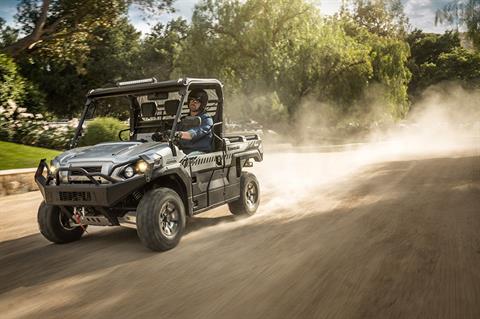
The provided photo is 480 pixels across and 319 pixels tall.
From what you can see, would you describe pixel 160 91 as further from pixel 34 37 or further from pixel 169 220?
pixel 34 37

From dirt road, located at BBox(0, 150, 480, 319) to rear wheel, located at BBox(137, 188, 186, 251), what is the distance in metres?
0.17

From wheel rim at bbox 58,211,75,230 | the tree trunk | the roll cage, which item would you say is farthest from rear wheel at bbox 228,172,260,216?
the tree trunk

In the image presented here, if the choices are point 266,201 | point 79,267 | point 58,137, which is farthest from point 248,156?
point 58,137

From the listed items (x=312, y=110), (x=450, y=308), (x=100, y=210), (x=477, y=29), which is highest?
(x=477, y=29)

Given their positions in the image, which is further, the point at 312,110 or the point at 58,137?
the point at 312,110

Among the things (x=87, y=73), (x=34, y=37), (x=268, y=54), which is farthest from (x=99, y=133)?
(x=87, y=73)

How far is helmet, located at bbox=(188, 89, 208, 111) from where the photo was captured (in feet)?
22.4

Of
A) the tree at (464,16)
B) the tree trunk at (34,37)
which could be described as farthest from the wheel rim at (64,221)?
the tree at (464,16)

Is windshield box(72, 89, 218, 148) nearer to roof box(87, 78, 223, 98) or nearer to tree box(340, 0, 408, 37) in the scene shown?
roof box(87, 78, 223, 98)

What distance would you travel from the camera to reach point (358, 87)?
92.2 ft

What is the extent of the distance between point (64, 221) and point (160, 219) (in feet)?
5.21

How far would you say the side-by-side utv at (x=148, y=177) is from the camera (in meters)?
5.34

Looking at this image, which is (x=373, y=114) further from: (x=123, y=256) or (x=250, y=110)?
(x=123, y=256)

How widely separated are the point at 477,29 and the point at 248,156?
1752cm
